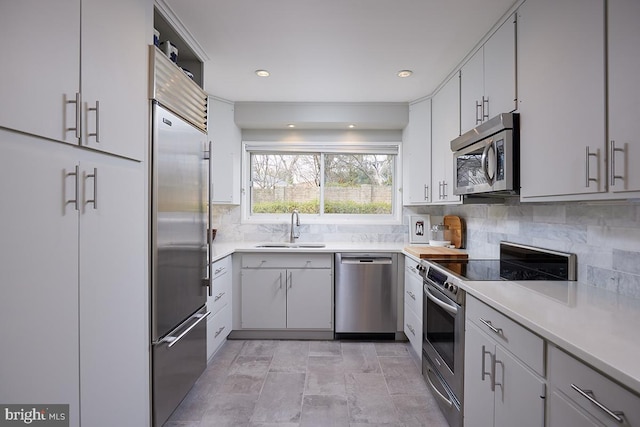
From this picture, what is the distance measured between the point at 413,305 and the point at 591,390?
6.28 feet

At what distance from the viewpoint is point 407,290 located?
2955mm

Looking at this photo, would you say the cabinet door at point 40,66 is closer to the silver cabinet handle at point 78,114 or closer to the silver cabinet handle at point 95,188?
the silver cabinet handle at point 78,114

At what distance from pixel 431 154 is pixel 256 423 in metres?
2.58

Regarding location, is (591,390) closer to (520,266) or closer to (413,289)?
(520,266)

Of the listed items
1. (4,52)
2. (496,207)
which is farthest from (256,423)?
(496,207)

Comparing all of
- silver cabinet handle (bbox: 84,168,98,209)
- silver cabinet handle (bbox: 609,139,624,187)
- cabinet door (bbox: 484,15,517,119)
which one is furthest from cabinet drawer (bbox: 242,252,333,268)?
silver cabinet handle (bbox: 609,139,624,187)

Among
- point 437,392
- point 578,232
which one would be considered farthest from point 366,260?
point 578,232

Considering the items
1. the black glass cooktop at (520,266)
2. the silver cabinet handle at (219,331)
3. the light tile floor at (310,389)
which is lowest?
the light tile floor at (310,389)

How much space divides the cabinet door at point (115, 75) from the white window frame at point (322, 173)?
6.97ft

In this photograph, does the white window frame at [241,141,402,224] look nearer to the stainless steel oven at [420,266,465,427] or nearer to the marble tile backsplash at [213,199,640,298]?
the marble tile backsplash at [213,199,640,298]

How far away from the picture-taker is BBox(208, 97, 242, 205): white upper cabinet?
3244mm

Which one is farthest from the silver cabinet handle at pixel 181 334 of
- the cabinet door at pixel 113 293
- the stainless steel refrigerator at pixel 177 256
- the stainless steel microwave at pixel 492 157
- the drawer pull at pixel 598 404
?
the stainless steel microwave at pixel 492 157

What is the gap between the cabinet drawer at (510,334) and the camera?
1071 mm

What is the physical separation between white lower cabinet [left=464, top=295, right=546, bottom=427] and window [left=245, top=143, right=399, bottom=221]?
89.3 inches
